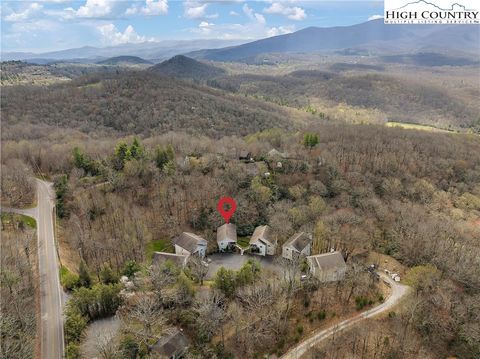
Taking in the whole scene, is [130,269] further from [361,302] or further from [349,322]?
[361,302]

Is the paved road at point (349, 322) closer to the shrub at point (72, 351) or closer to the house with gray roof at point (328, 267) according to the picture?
the house with gray roof at point (328, 267)

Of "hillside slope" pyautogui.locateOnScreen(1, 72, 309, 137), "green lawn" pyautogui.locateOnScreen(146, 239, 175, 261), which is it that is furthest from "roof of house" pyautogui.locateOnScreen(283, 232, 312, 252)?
"hillside slope" pyautogui.locateOnScreen(1, 72, 309, 137)

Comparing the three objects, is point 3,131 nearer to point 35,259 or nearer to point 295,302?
point 35,259

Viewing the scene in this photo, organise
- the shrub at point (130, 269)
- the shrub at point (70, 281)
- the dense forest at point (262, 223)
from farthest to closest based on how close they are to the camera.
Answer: the shrub at point (130, 269)
the shrub at point (70, 281)
the dense forest at point (262, 223)

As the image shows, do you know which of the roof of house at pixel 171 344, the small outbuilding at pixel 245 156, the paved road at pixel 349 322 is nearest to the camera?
the roof of house at pixel 171 344

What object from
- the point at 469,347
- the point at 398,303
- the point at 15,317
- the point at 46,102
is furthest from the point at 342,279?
the point at 46,102

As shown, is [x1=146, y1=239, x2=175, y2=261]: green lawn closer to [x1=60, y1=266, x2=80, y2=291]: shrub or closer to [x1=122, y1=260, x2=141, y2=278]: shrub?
[x1=122, y1=260, x2=141, y2=278]: shrub

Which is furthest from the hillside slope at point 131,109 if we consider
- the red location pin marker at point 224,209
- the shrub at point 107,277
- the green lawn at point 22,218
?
the shrub at point 107,277
